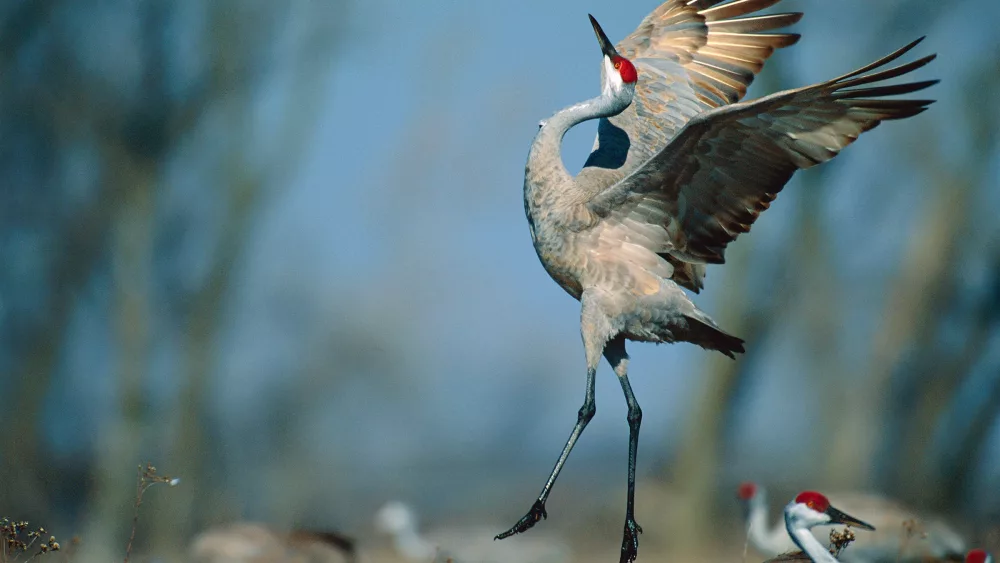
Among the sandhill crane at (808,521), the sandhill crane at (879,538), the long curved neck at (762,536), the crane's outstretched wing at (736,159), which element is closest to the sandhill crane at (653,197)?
the crane's outstretched wing at (736,159)

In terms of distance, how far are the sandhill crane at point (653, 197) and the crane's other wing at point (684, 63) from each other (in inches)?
0.7

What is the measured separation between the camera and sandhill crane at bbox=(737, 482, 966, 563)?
6.51 m

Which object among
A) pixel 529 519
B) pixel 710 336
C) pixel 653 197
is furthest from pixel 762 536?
pixel 653 197

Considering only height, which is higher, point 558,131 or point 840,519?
point 558,131

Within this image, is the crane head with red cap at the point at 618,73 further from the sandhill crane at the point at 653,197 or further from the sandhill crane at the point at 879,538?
the sandhill crane at the point at 879,538

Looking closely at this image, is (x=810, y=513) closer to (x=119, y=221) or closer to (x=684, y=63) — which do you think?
(x=684, y=63)

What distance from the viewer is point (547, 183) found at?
16.0ft

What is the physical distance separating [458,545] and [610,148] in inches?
144

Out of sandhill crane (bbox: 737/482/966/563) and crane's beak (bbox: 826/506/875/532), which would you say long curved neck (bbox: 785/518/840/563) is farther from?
sandhill crane (bbox: 737/482/966/563)

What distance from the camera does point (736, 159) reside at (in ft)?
15.0

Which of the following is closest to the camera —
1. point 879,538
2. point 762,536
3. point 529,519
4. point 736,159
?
point 736,159

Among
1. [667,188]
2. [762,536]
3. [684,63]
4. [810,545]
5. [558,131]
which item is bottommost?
[810,545]

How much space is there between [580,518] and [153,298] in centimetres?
546

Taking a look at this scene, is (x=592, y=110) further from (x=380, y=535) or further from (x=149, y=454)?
(x=149, y=454)
